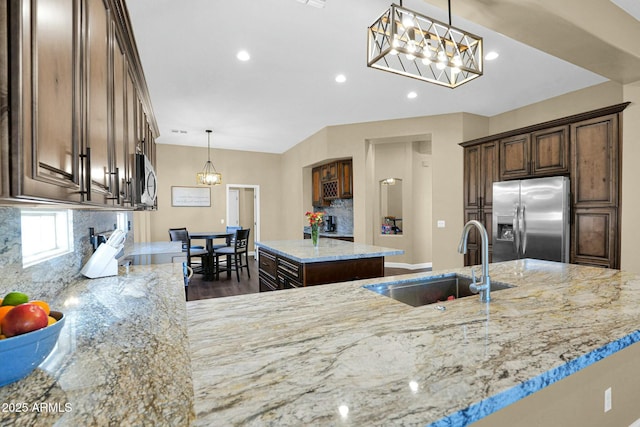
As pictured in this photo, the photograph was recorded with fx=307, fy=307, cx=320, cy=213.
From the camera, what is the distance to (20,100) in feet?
2.08

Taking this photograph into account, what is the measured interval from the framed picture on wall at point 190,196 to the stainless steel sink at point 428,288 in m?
6.52

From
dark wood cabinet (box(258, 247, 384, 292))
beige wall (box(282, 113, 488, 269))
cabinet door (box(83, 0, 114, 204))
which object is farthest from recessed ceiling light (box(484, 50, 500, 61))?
cabinet door (box(83, 0, 114, 204))

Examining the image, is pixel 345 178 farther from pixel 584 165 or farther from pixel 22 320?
pixel 22 320

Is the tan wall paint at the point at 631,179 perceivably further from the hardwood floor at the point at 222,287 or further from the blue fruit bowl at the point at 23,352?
the blue fruit bowl at the point at 23,352

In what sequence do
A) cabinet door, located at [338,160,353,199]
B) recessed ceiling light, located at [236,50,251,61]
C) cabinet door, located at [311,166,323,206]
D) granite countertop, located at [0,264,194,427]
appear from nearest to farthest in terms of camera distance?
granite countertop, located at [0,264,194,427] < recessed ceiling light, located at [236,50,251,61] < cabinet door, located at [338,160,353,199] < cabinet door, located at [311,166,323,206]

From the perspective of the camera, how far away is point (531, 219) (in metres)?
3.70

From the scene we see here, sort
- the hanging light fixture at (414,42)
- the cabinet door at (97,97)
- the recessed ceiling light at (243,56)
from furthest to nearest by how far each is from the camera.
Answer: the recessed ceiling light at (243,56)
the hanging light fixture at (414,42)
the cabinet door at (97,97)

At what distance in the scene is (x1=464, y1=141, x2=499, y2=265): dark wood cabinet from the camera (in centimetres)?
437

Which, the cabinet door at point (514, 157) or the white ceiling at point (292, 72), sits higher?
the white ceiling at point (292, 72)

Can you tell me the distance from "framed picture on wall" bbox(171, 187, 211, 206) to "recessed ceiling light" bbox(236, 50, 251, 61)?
4721 mm

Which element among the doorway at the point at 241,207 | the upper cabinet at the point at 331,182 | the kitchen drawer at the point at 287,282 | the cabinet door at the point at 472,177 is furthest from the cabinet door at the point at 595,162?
the doorway at the point at 241,207

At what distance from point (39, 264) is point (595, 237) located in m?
4.65

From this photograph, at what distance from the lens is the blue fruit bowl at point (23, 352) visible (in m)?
0.71

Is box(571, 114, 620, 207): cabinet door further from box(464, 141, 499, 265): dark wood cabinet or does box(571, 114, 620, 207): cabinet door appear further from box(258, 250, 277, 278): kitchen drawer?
box(258, 250, 277, 278): kitchen drawer
